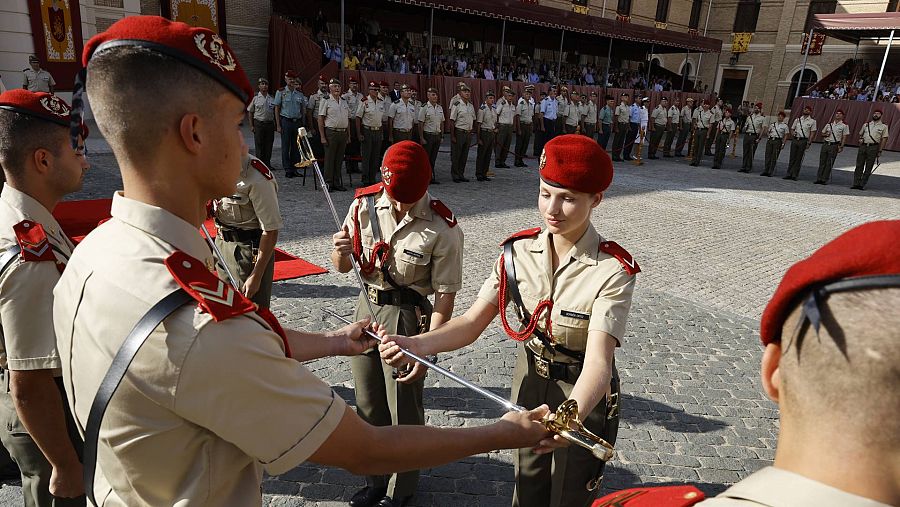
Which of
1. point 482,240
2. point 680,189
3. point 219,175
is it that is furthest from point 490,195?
point 219,175

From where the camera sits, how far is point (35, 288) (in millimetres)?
2053

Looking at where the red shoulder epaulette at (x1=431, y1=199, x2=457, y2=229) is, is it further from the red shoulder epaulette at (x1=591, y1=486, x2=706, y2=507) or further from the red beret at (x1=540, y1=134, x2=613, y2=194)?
the red shoulder epaulette at (x1=591, y1=486, x2=706, y2=507)

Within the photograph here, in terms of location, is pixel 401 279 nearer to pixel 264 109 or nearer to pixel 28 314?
pixel 28 314

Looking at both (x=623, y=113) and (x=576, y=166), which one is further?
(x=623, y=113)

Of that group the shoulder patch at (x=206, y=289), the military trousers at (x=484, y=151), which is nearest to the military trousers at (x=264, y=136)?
the military trousers at (x=484, y=151)

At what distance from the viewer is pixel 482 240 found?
8.97 meters

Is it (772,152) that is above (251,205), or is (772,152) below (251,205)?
below

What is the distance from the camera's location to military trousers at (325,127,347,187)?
40.9 ft

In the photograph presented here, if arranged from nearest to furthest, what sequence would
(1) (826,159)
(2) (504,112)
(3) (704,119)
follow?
(2) (504,112)
(1) (826,159)
(3) (704,119)

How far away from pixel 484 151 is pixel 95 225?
9.48 m

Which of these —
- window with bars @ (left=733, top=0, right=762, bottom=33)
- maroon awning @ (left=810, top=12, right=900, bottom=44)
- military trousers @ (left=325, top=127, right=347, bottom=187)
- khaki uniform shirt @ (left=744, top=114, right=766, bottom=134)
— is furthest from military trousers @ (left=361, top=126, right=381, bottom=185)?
window with bars @ (left=733, top=0, right=762, bottom=33)

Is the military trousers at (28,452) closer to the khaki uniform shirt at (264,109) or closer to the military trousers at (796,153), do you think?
the khaki uniform shirt at (264,109)

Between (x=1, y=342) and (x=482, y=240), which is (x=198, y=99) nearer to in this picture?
(x=1, y=342)

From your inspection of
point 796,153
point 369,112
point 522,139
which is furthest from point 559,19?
point 369,112
